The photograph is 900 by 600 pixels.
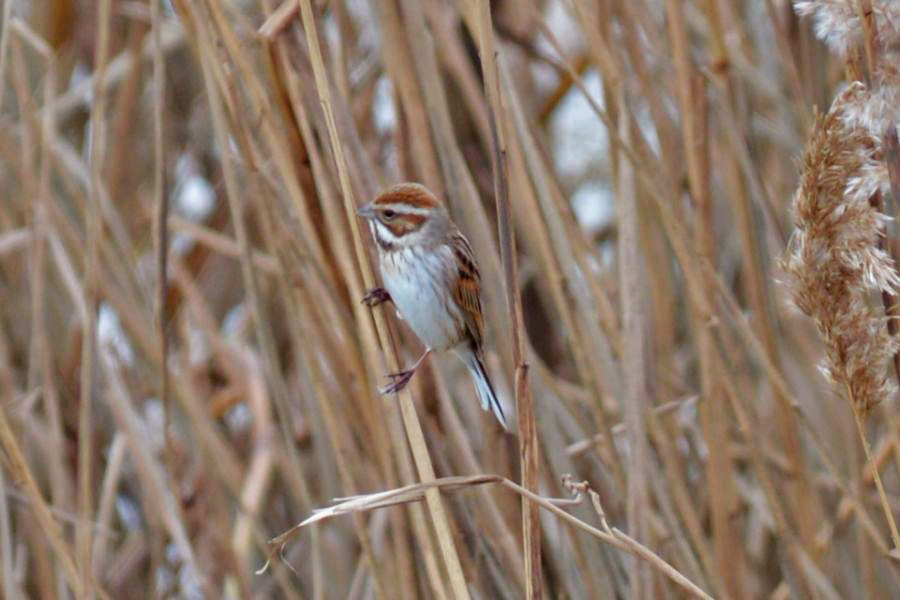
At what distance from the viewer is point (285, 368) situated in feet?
11.6

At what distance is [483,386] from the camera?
234 centimetres

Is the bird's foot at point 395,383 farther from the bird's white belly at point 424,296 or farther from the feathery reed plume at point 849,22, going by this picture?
the feathery reed plume at point 849,22

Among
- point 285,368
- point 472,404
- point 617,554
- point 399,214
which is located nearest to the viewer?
point 399,214

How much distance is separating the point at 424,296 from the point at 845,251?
3.45ft

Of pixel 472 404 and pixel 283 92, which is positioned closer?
pixel 283 92

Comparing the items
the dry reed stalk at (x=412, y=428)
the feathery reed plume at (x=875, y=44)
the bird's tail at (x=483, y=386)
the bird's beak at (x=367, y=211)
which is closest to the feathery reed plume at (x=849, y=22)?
the feathery reed plume at (x=875, y=44)

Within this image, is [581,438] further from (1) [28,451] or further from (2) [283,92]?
(1) [28,451]

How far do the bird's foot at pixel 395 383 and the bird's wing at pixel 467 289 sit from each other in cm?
59

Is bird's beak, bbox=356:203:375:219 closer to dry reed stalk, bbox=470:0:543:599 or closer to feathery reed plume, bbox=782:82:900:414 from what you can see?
dry reed stalk, bbox=470:0:543:599

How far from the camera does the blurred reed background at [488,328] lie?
1.89 m

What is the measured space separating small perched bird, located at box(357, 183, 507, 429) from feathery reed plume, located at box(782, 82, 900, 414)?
2.63 feet

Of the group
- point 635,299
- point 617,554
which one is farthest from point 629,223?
point 617,554

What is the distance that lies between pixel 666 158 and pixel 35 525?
1.75 meters

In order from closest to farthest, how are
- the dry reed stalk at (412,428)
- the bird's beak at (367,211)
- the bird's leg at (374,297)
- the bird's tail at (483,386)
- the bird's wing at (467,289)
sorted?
the dry reed stalk at (412,428) → the bird's leg at (374,297) → the bird's beak at (367,211) → the bird's tail at (483,386) → the bird's wing at (467,289)
